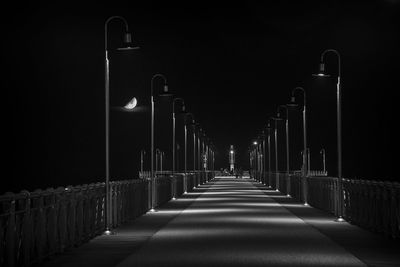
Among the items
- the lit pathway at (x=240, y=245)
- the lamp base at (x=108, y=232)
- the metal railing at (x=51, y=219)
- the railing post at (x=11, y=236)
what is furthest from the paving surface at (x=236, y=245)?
the railing post at (x=11, y=236)

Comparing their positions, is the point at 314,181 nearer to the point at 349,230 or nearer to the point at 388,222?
the point at 349,230

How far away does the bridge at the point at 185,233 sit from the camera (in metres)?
16.4

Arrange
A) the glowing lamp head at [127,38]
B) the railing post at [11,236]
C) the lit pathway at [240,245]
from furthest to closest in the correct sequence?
the glowing lamp head at [127,38] < the lit pathway at [240,245] < the railing post at [11,236]

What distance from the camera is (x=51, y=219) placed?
1772 cm

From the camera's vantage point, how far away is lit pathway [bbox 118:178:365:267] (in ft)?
55.7

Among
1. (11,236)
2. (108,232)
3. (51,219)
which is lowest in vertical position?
(108,232)

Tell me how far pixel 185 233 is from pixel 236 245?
13.0 ft

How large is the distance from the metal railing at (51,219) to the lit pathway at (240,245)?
1404 mm

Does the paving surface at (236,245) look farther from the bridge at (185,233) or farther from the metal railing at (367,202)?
the metal railing at (367,202)

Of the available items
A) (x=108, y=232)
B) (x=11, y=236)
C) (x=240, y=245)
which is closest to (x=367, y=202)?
(x=240, y=245)

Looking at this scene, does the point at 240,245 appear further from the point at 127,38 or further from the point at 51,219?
the point at 127,38

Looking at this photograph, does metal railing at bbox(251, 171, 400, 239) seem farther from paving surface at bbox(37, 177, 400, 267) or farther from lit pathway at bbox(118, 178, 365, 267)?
lit pathway at bbox(118, 178, 365, 267)

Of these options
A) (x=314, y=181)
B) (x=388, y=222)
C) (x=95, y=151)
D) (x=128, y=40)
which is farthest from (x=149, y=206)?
(x=95, y=151)

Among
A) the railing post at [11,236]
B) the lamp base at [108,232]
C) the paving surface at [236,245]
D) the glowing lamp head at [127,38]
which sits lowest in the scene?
the paving surface at [236,245]
